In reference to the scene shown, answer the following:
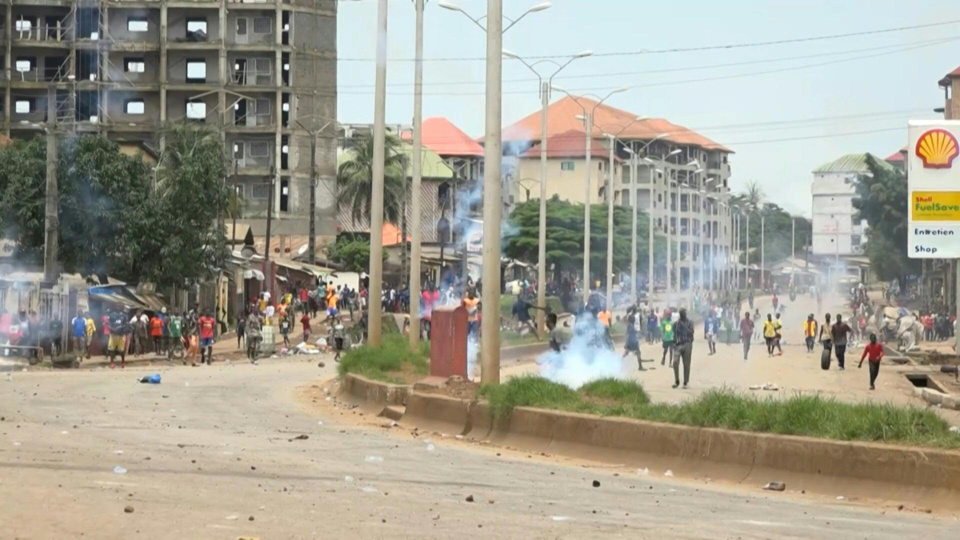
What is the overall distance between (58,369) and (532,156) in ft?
236

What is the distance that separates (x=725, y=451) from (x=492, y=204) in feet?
27.0

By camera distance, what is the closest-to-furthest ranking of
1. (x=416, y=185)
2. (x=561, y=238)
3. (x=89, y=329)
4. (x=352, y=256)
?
(x=416, y=185) < (x=89, y=329) < (x=352, y=256) < (x=561, y=238)

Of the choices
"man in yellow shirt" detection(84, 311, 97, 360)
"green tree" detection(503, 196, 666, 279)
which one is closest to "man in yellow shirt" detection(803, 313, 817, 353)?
"man in yellow shirt" detection(84, 311, 97, 360)

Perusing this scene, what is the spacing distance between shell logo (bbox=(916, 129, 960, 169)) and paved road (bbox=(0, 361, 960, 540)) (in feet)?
80.1

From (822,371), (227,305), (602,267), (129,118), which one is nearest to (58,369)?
(822,371)

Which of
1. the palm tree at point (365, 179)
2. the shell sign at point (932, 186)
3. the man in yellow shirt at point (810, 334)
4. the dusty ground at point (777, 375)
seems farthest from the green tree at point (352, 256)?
the shell sign at point (932, 186)

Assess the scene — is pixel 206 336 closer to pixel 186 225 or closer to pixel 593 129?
pixel 186 225

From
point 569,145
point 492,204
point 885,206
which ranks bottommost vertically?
point 492,204

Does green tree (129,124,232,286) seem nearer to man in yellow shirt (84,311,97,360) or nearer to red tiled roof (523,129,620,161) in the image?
man in yellow shirt (84,311,97,360)

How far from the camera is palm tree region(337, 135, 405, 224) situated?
96.7 m

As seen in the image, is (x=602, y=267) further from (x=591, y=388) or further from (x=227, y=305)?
(x=591, y=388)

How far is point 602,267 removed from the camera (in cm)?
10231

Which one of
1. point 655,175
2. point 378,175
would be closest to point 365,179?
point 655,175

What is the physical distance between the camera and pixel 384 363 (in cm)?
3117
